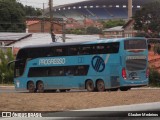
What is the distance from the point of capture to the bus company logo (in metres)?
26.2

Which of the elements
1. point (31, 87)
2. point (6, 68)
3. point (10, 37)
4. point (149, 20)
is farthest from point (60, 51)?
point (10, 37)

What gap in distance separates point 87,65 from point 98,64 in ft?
2.73

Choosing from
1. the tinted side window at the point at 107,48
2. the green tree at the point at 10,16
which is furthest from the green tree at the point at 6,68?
the green tree at the point at 10,16

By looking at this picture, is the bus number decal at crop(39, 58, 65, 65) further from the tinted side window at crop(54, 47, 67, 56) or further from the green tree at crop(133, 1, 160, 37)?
the green tree at crop(133, 1, 160, 37)

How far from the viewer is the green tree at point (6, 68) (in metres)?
44.9

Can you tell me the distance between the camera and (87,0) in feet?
570

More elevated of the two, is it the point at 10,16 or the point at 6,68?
the point at 10,16

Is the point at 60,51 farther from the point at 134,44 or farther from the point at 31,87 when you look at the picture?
the point at 134,44

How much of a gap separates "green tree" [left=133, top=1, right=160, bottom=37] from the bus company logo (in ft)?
128

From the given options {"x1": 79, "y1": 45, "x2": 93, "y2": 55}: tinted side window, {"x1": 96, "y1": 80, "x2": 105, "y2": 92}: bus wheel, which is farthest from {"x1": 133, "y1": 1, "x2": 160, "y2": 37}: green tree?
{"x1": 96, "y1": 80, "x2": 105, "y2": 92}: bus wheel

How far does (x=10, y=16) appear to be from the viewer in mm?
71688

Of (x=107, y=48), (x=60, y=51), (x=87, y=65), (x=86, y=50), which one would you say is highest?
(x=107, y=48)

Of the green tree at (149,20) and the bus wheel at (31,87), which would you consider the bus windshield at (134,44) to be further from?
the green tree at (149,20)

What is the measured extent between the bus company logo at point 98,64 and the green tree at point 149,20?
3901cm
